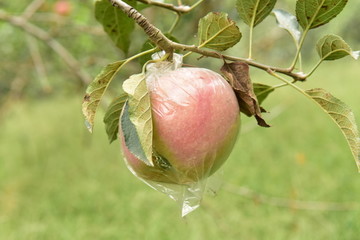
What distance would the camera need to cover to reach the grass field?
1.99 m

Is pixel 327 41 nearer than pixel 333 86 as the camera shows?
Yes

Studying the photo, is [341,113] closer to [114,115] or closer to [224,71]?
[224,71]

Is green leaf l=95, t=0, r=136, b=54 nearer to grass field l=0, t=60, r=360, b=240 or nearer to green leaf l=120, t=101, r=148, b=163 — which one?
green leaf l=120, t=101, r=148, b=163

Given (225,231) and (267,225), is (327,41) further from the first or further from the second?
(267,225)

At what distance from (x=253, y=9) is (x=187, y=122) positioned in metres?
0.16

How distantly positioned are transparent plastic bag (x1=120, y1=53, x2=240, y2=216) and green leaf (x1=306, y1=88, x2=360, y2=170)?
0.09 metres

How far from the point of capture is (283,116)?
3852 mm

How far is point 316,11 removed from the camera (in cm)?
54

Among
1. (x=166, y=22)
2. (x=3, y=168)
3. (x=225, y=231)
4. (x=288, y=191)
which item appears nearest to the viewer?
(x=225, y=231)

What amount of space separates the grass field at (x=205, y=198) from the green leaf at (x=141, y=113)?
125 centimetres

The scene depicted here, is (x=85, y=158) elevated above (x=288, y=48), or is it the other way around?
(x=85, y=158)

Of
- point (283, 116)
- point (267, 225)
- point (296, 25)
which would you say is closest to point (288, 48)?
point (283, 116)

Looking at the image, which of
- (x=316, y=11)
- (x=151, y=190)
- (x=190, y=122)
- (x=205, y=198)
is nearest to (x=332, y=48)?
(x=316, y=11)

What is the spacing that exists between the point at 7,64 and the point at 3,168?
0.69 m
